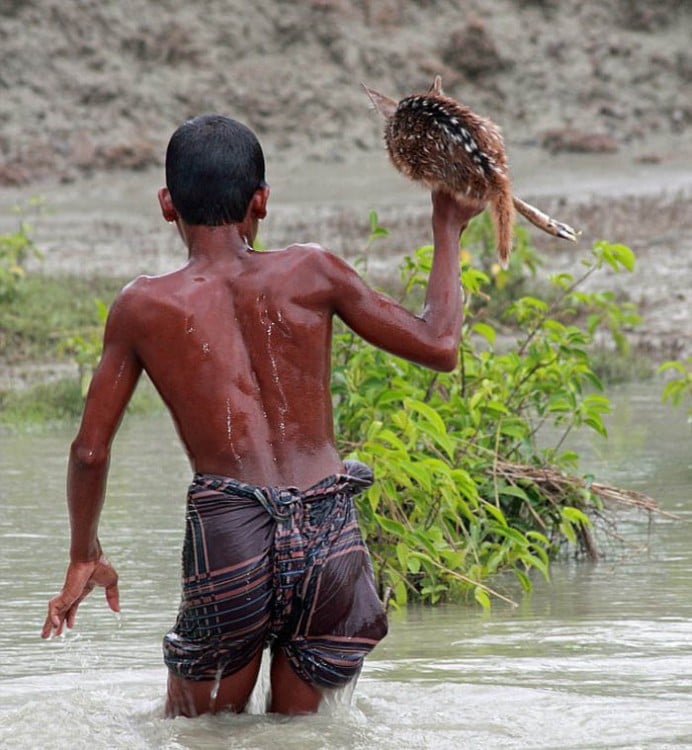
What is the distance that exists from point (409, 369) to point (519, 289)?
5465 mm

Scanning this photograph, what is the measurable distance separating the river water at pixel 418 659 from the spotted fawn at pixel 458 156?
1033 mm

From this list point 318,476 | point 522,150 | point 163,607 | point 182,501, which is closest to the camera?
point 318,476

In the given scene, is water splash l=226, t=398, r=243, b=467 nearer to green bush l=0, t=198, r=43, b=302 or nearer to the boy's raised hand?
the boy's raised hand

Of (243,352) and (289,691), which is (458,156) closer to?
(243,352)

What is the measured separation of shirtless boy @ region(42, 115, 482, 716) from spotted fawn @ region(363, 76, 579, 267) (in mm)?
55

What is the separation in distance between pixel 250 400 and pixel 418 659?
1.25m

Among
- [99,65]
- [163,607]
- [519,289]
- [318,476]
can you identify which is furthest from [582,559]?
[99,65]

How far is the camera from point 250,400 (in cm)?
346

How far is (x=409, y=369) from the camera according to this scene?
18.3 ft

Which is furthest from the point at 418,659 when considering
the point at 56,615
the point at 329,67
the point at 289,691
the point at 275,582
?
the point at 329,67

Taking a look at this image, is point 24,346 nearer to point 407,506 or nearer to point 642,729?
point 407,506

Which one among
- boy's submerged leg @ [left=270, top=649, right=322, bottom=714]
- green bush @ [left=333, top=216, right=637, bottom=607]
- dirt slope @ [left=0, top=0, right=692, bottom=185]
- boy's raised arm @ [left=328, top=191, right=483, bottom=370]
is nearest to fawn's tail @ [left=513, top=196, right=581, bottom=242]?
boy's raised arm @ [left=328, top=191, right=483, bottom=370]

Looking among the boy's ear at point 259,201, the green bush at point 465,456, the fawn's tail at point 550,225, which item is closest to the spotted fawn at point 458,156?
the fawn's tail at point 550,225

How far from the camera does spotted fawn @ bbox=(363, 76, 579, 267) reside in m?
3.42
